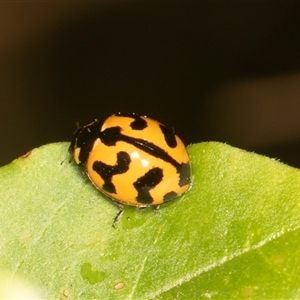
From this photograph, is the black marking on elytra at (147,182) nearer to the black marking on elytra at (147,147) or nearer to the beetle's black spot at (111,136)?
the black marking on elytra at (147,147)

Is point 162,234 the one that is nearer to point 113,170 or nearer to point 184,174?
point 184,174

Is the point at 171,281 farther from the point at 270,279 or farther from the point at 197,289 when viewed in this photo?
the point at 270,279

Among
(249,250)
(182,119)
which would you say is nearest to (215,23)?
(182,119)

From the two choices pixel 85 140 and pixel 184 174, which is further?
pixel 85 140

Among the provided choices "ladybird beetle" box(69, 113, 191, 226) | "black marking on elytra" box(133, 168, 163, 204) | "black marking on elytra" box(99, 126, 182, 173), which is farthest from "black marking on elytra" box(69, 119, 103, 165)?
"black marking on elytra" box(133, 168, 163, 204)

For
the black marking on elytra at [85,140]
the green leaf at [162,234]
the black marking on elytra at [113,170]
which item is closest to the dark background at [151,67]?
the black marking on elytra at [85,140]

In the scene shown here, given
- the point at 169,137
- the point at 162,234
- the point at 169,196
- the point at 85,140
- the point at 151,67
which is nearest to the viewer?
the point at 162,234

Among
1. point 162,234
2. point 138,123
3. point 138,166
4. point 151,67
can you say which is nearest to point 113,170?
point 138,166

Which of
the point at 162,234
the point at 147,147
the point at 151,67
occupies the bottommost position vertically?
the point at 151,67
